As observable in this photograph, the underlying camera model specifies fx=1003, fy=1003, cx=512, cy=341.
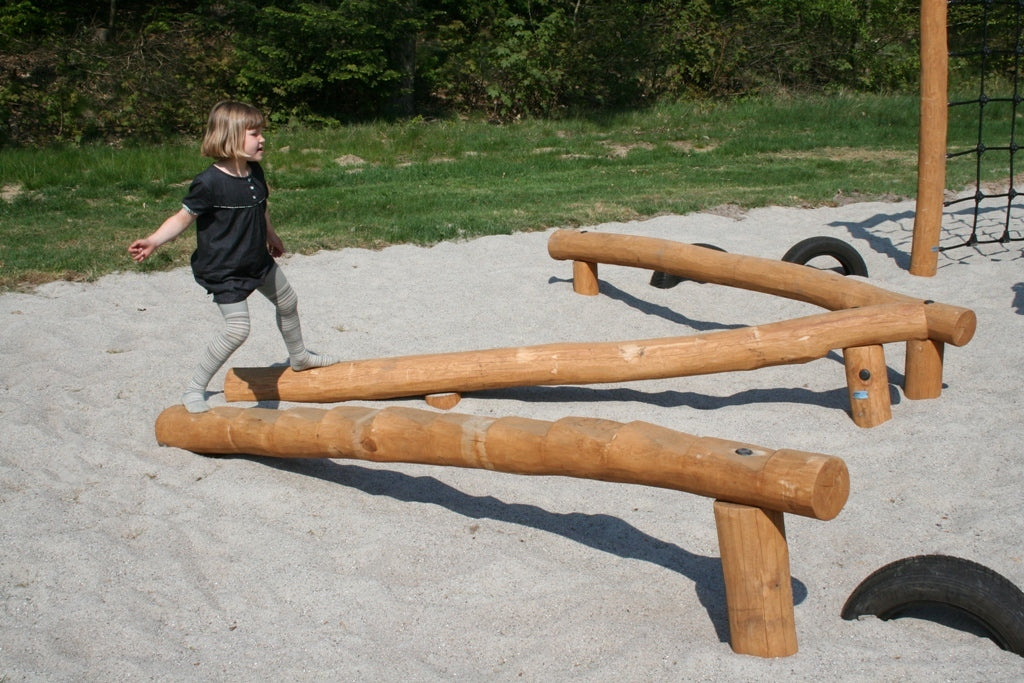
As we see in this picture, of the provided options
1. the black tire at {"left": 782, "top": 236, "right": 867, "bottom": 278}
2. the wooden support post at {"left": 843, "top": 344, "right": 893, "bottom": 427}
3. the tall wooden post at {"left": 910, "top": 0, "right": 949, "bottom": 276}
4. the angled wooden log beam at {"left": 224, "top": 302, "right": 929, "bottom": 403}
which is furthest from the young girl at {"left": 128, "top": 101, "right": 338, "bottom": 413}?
the tall wooden post at {"left": 910, "top": 0, "right": 949, "bottom": 276}

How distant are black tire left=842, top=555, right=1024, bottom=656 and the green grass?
578cm

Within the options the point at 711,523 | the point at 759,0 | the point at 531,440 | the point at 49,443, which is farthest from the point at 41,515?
the point at 759,0

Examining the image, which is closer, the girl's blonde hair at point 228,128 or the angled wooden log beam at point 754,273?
the girl's blonde hair at point 228,128

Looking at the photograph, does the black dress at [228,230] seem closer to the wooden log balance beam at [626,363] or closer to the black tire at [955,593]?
the wooden log balance beam at [626,363]

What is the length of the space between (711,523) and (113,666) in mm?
2237

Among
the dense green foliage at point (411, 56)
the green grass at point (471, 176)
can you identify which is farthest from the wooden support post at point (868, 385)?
the dense green foliage at point (411, 56)

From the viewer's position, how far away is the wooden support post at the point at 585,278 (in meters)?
7.00

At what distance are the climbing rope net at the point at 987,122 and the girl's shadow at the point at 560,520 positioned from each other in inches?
189

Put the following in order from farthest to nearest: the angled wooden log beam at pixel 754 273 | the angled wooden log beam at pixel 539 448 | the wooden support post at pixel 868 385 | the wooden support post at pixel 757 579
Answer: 1. the wooden support post at pixel 868 385
2. the angled wooden log beam at pixel 754 273
3. the wooden support post at pixel 757 579
4. the angled wooden log beam at pixel 539 448

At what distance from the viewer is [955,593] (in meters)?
2.97

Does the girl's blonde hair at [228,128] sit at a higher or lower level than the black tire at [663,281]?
higher

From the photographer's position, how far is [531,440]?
10.9 feet

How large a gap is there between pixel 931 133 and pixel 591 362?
12.4 feet

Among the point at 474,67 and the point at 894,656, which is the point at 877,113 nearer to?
the point at 474,67
